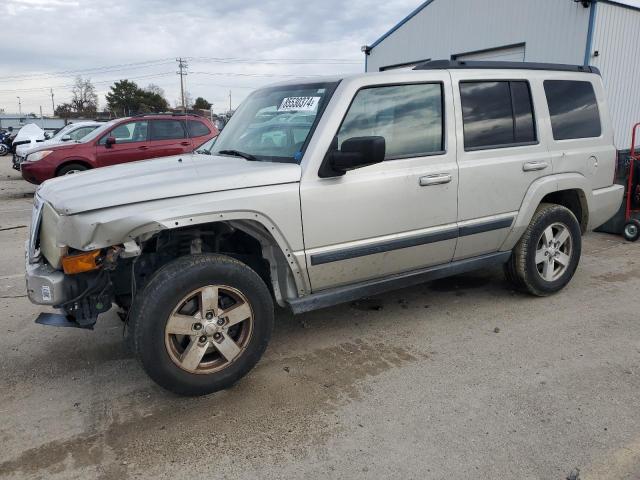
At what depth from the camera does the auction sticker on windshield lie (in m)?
3.50

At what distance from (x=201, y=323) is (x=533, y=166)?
117 inches

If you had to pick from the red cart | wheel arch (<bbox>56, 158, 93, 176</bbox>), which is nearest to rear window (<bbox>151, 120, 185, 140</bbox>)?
wheel arch (<bbox>56, 158, 93, 176</bbox>)

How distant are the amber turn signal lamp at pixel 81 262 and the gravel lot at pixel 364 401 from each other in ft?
2.82

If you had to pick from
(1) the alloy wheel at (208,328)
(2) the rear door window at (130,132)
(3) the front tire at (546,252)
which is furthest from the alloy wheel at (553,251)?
(2) the rear door window at (130,132)

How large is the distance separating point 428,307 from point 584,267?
2275 mm

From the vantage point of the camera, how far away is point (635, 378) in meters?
3.24

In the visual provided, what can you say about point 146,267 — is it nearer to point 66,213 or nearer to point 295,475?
point 66,213

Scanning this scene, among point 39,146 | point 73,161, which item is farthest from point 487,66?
point 39,146

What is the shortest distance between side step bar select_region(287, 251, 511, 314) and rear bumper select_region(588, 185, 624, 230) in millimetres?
1125

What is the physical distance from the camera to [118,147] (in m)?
10.7

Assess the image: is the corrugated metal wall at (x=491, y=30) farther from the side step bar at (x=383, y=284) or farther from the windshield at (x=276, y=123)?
the windshield at (x=276, y=123)

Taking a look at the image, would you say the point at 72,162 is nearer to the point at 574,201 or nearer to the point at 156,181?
the point at 156,181

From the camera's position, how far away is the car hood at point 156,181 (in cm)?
279

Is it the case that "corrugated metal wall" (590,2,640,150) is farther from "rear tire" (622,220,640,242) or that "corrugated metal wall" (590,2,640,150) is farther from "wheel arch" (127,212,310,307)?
"wheel arch" (127,212,310,307)
